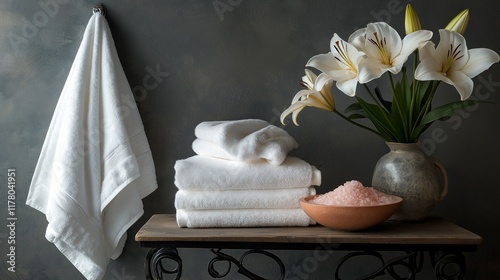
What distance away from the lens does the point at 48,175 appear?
5.34ft

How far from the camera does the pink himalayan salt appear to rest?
1.36 m

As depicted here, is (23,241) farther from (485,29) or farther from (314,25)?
(485,29)

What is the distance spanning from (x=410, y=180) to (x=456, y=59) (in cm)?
31

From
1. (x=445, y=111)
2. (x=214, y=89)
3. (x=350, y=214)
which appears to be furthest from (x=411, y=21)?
(x=214, y=89)

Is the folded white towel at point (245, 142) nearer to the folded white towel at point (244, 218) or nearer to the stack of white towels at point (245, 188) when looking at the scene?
the stack of white towels at point (245, 188)

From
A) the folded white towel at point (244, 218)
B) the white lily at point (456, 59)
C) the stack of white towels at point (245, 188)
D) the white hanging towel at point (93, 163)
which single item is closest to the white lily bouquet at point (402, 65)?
the white lily at point (456, 59)

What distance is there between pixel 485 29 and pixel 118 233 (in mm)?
1195

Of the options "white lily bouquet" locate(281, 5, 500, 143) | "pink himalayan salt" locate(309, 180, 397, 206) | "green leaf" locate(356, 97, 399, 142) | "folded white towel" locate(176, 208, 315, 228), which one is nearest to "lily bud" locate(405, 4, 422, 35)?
"white lily bouquet" locate(281, 5, 500, 143)

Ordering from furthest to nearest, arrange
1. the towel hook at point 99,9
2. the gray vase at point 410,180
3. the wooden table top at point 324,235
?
the towel hook at point 99,9 < the gray vase at point 410,180 < the wooden table top at point 324,235

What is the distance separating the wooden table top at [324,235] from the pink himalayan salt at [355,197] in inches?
2.9

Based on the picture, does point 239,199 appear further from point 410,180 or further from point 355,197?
point 410,180

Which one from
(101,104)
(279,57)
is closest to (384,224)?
(279,57)

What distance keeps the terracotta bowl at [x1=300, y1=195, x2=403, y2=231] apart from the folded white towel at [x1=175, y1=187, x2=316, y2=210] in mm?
67

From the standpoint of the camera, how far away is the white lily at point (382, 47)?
132 cm
